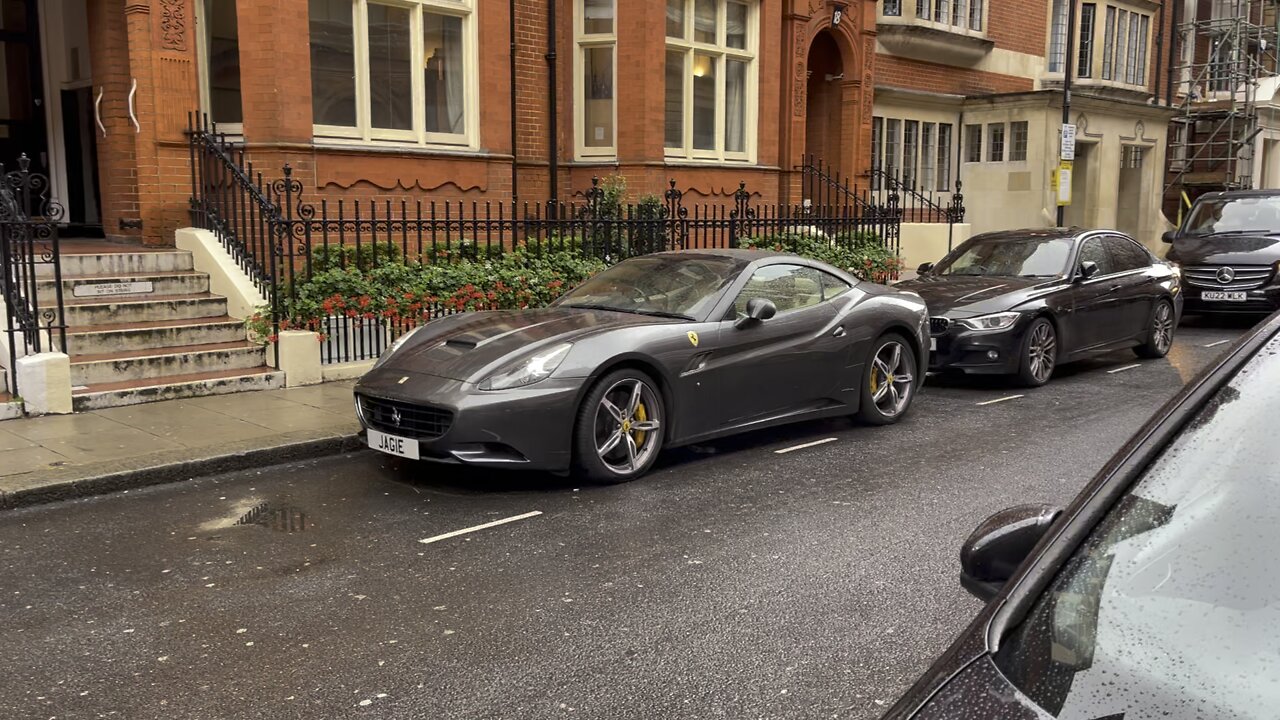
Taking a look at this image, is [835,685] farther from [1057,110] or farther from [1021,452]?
[1057,110]

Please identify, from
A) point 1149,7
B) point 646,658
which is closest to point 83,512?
point 646,658

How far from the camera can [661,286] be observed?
797 centimetres

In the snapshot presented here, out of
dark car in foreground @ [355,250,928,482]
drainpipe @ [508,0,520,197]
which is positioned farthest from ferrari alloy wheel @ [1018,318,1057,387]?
drainpipe @ [508,0,520,197]

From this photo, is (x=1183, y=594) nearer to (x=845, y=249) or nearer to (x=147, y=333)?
(x=147, y=333)

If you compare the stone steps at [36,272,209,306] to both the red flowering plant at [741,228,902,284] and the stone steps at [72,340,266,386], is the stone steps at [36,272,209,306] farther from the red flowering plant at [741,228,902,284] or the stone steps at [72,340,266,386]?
the red flowering plant at [741,228,902,284]

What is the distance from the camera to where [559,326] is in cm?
720

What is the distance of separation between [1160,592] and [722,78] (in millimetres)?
15963

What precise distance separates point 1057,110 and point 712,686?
21.4 meters

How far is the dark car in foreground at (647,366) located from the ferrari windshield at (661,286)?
0.02 metres

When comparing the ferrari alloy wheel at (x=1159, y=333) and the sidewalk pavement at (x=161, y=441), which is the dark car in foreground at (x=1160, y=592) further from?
the ferrari alloy wheel at (x=1159, y=333)

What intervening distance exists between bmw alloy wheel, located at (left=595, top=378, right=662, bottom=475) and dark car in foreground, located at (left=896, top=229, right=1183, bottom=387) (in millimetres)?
4457

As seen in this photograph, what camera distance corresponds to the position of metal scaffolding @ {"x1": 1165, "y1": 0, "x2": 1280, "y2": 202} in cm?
2895

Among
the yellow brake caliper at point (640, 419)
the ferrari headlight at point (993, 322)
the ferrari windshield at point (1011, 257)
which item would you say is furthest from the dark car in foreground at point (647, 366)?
the ferrari windshield at point (1011, 257)

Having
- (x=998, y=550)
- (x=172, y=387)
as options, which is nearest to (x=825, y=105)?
(x=172, y=387)
